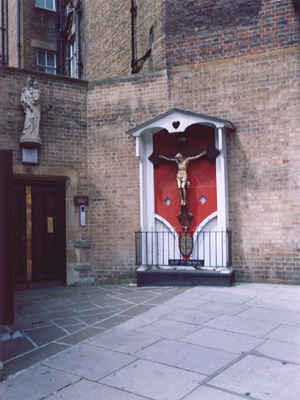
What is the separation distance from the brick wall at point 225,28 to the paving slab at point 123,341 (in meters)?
6.56

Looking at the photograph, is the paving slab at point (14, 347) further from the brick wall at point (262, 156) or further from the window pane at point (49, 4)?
the window pane at point (49, 4)

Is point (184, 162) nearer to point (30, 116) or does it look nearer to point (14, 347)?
point (30, 116)

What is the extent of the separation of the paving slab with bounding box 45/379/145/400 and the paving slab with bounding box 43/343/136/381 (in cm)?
18

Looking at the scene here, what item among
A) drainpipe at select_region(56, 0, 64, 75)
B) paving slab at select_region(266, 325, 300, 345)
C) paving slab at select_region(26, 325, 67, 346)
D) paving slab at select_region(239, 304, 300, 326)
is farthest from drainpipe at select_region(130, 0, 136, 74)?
paving slab at select_region(266, 325, 300, 345)

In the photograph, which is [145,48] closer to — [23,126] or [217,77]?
[217,77]

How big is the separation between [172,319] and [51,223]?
15.8ft

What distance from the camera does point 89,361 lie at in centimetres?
445

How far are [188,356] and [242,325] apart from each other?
1.42 metres

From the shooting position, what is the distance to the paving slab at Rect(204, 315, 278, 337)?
5.29m

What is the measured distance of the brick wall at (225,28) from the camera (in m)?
8.46

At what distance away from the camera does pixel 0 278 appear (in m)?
5.63

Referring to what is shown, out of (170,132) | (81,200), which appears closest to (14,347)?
(81,200)

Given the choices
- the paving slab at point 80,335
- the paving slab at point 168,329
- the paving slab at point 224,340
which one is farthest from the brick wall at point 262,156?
the paving slab at point 80,335

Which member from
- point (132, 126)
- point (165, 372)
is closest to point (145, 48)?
point (132, 126)
